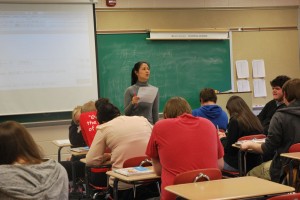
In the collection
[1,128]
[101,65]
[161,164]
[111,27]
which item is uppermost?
[111,27]

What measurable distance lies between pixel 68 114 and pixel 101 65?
2.78 ft

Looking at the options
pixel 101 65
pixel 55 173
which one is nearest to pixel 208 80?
pixel 101 65

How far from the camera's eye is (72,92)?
6.82 meters

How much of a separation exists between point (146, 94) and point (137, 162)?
5.46 feet

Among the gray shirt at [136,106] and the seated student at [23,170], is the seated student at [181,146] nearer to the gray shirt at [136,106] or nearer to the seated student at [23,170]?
the seated student at [23,170]

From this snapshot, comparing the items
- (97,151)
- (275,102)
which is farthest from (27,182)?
(275,102)

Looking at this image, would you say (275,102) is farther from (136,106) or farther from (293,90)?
(293,90)

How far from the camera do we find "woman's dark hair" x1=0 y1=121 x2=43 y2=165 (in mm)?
2428

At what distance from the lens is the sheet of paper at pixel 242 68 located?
775 cm

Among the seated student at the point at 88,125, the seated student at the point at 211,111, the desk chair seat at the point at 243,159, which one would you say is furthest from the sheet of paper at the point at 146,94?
the desk chair seat at the point at 243,159

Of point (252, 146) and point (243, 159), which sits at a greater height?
point (252, 146)

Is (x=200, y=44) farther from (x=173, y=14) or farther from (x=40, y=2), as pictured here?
(x=40, y=2)

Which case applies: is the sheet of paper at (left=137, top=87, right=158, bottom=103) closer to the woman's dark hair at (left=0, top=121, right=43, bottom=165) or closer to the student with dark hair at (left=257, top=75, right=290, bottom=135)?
the student with dark hair at (left=257, top=75, right=290, bottom=135)

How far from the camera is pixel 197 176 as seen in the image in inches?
124
